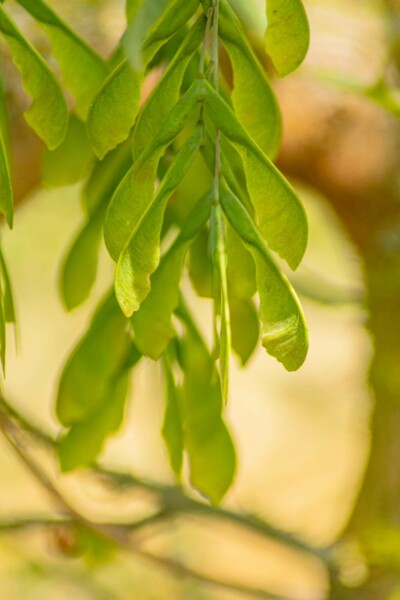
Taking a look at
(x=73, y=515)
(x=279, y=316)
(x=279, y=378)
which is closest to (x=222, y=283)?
(x=279, y=316)

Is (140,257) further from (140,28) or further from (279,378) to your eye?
(279,378)

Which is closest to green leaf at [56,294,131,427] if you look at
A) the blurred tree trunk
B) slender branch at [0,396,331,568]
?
slender branch at [0,396,331,568]

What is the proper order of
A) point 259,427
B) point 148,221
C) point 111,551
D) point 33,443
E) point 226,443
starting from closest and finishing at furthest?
point 148,221, point 226,443, point 33,443, point 111,551, point 259,427

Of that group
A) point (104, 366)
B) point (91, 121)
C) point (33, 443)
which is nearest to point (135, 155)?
point (91, 121)

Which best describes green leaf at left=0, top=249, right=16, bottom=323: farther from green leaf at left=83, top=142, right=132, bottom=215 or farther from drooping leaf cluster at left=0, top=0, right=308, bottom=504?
green leaf at left=83, top=142, right=132, bottom=215

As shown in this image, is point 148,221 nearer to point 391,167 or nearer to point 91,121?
point 91,121

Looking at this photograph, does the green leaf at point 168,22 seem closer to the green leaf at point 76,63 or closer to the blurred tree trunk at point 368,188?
the green leaf at point 76,63

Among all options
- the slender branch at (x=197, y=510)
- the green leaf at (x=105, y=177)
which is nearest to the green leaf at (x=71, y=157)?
the green leaf at (x=105, y=177)
